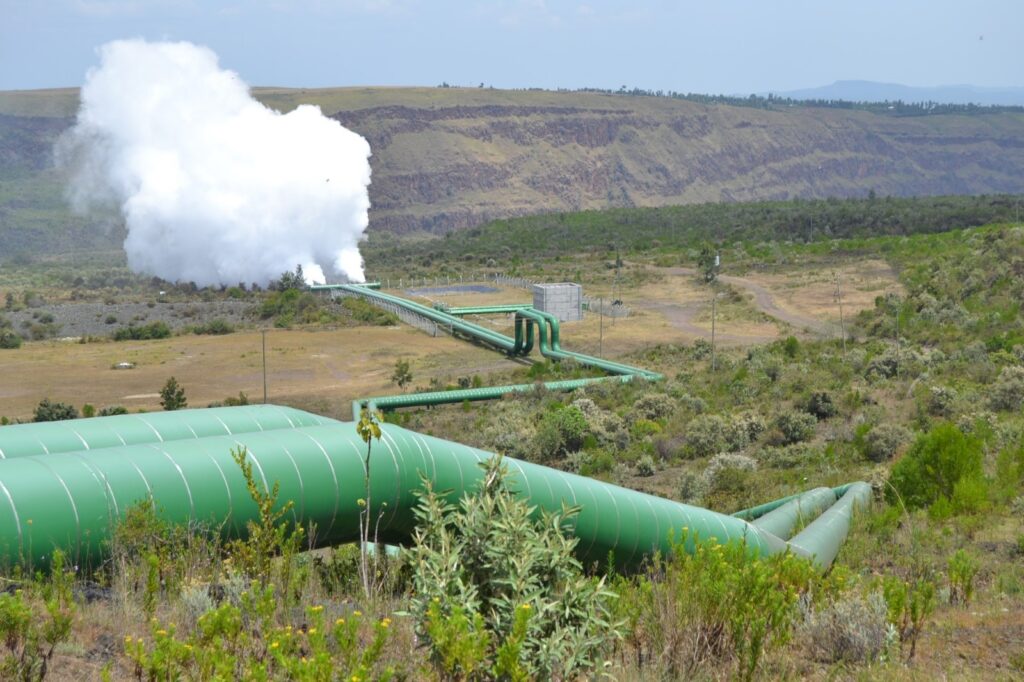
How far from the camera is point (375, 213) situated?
139 m

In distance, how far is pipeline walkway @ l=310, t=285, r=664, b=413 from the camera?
108 ft

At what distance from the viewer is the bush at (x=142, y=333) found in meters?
51.2

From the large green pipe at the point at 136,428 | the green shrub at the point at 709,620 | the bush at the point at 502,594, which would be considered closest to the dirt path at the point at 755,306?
the large green pipe at the point at 136,428

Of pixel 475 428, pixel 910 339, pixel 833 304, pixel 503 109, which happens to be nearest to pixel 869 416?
pixel 475 428

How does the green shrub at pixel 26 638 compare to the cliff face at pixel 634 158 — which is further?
the cliff face at pixel 634 158

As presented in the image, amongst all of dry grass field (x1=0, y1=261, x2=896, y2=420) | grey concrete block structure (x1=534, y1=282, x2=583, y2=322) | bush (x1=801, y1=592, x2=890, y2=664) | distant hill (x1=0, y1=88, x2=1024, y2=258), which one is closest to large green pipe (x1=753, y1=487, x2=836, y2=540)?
bush (x1=801, y1=592, x2=890, y2=664)

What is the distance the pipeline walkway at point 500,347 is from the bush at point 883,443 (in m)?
9.11

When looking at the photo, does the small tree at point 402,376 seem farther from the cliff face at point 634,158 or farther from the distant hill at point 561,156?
the cliff face at point 634,158

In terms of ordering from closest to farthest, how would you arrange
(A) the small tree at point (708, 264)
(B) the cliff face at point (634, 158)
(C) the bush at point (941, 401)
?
(C) the bush at point (941, 401) → (A) the small tree at point (708, 264) → (B) the cliff face at point (634, 158)

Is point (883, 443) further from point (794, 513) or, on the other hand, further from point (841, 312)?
point (841, 312)

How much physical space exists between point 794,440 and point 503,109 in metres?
143

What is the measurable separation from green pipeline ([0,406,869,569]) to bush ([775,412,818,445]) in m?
13.7

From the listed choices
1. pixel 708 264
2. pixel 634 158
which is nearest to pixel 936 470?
pixel 708 264

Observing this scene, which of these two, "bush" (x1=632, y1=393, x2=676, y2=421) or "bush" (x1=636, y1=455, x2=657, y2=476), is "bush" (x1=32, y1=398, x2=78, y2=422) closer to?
"bush" (x1=632, y1=393, x2=676, y2=421)
